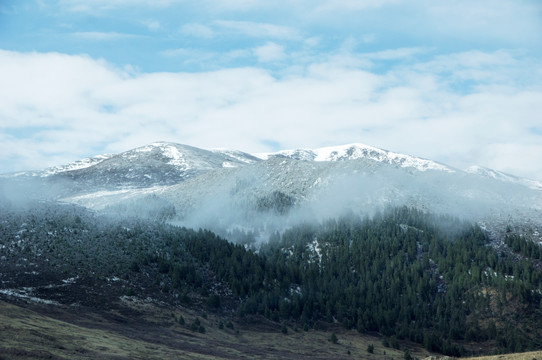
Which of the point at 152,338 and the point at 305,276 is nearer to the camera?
the point at 152,338

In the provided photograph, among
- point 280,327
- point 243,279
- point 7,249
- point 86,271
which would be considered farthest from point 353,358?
point 7,249

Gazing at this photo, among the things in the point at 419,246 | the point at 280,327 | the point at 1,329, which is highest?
the point at 419,246

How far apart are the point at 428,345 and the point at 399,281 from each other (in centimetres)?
4126

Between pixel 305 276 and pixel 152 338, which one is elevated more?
pixel 305 276

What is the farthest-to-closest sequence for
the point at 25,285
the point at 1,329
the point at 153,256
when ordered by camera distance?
the point at 153,256
the point at 25,285
the point at 1,329

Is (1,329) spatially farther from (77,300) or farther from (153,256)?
(153,256)

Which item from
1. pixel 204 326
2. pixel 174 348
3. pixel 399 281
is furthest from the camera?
pixel 399 281

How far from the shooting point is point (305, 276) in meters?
163

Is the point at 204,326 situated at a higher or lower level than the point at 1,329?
lower

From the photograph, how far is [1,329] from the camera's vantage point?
56.3 metres

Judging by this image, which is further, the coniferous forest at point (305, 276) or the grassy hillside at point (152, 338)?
the coniferous forest at point (305, 276)

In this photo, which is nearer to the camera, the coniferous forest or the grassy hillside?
the grassy hillside

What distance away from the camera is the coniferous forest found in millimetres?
116500

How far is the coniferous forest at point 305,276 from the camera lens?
11650 centimetres
